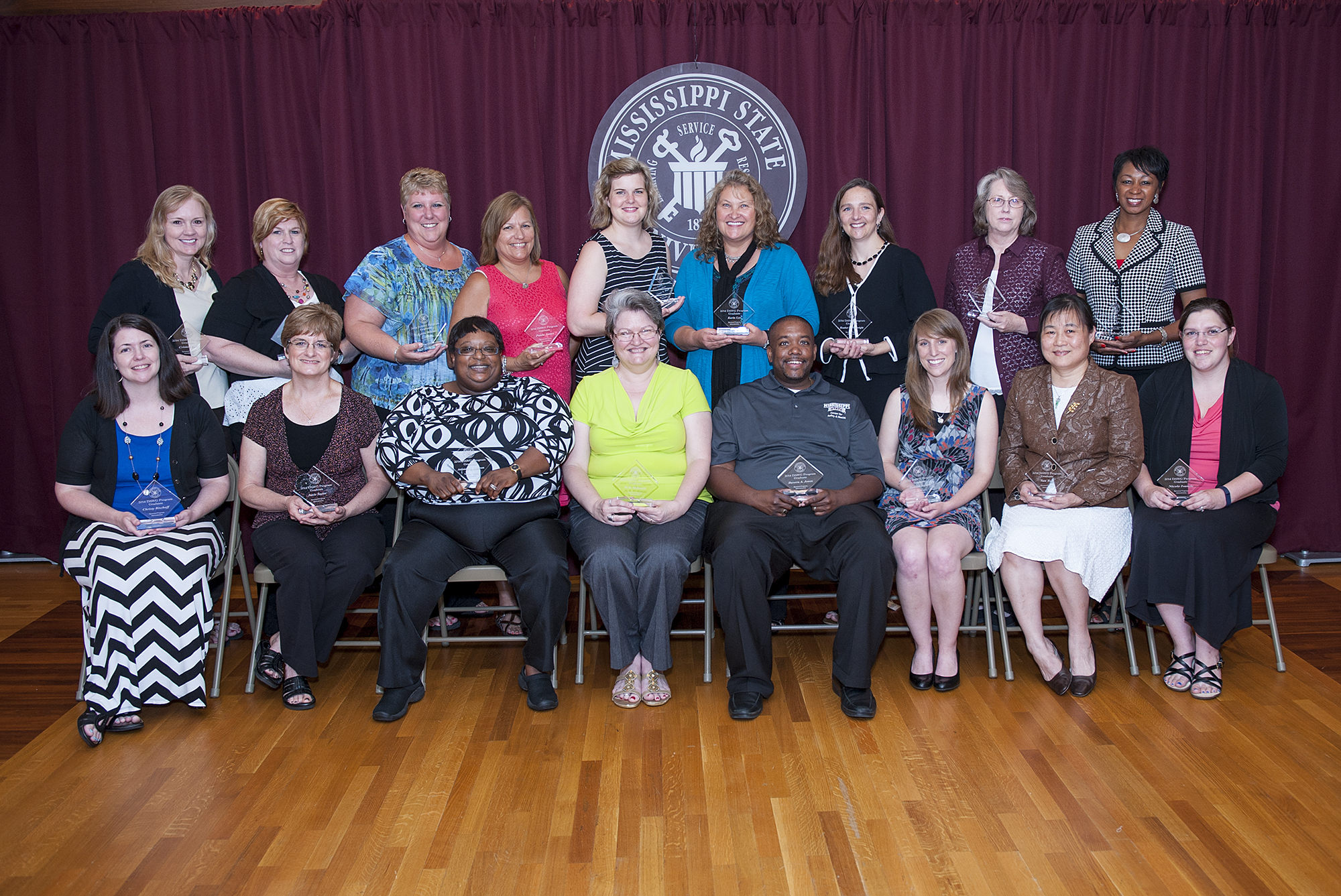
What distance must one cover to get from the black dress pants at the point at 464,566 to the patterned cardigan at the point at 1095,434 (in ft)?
5.98

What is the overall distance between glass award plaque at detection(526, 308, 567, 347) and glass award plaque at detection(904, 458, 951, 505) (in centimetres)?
154

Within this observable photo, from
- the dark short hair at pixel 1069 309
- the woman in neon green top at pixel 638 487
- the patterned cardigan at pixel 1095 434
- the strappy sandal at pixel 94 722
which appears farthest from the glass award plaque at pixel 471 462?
the dark short hair at pixel 1069 309

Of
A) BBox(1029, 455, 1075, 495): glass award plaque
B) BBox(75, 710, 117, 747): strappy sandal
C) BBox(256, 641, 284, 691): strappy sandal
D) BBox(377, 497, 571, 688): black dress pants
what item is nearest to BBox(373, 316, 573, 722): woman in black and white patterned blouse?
BBox(377, 497, 571, 688): black dress pants

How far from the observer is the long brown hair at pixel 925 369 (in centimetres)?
367

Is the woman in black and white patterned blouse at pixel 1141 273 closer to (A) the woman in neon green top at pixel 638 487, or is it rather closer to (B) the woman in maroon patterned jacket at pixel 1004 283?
(B) the woman in maroon patterned jacket at pixel 1004 283

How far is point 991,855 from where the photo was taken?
8.29 ft

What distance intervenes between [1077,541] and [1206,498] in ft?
1.58

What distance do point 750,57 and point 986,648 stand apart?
119 inches

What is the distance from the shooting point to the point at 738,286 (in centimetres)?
400

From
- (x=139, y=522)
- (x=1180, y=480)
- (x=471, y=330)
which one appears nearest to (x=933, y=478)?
(x=1180, y=480)

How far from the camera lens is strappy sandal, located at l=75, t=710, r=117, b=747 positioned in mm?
3236

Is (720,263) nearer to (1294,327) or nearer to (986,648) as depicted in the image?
(986,648)

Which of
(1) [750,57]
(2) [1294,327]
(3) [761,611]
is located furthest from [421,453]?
(2) [1294,327]

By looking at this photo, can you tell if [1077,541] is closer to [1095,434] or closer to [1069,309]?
[1095,434]
